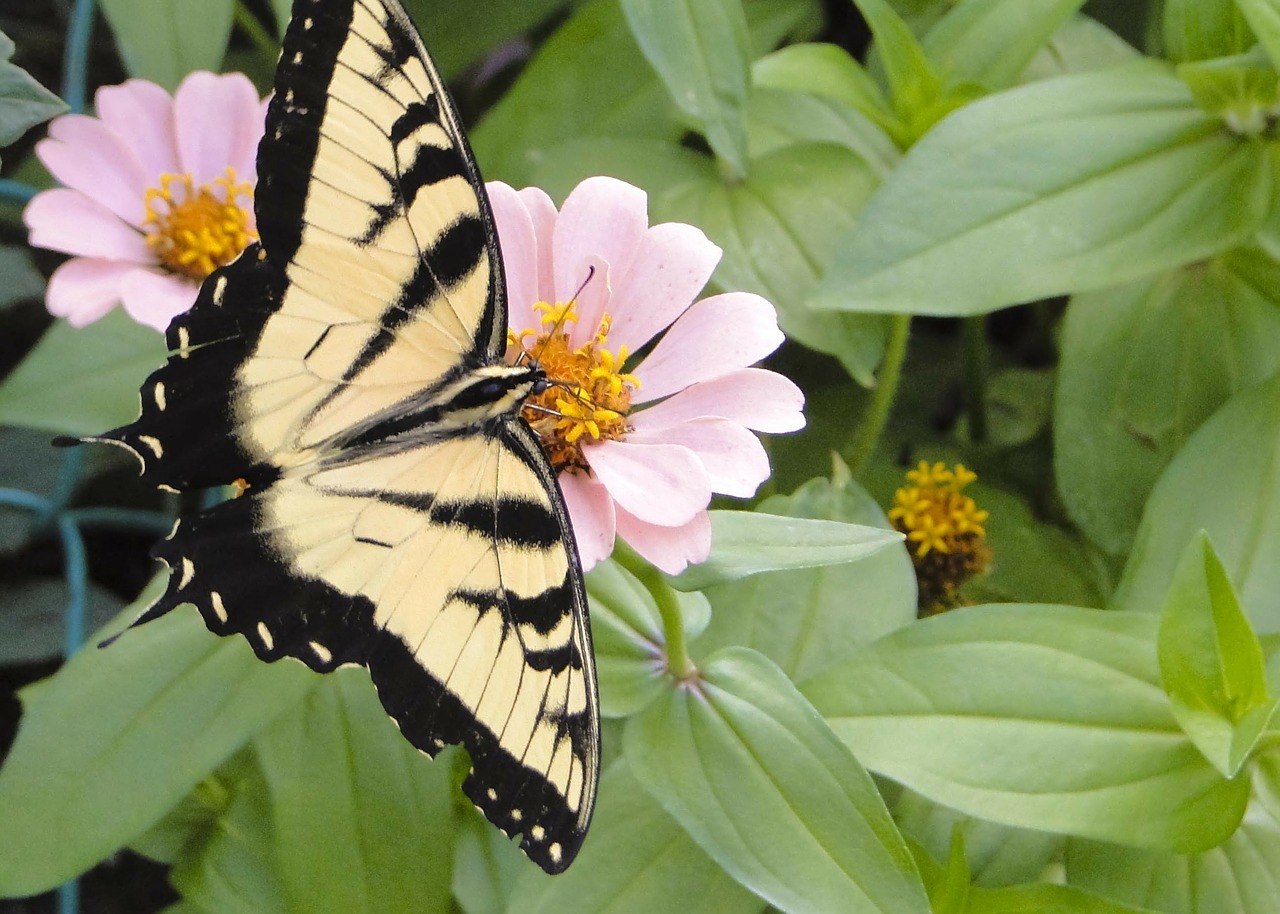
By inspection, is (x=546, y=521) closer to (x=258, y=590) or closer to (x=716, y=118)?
(x=258, y=590)

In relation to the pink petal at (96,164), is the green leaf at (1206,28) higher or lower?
lower

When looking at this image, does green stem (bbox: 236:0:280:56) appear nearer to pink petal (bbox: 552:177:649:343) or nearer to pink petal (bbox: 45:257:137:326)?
pink petal (bbox: 45:257:137:326)

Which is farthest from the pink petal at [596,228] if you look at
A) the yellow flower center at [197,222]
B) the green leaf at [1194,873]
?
the green leaf at [1194,873]

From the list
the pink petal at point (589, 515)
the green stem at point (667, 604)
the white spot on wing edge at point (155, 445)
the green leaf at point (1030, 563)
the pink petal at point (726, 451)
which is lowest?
the green leaf at point (1030, 563)

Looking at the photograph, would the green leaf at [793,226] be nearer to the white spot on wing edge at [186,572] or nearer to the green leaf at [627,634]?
the green leaf at [627,634]

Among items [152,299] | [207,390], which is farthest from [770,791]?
[152,299]

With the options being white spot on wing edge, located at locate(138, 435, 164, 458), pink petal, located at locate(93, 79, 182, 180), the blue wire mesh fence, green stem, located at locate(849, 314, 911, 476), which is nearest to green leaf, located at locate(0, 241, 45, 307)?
the blue wire mesh fence

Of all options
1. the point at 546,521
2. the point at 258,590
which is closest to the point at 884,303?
the point at 546,521
